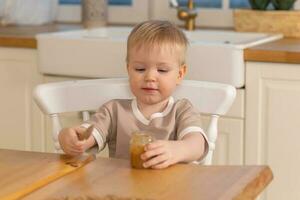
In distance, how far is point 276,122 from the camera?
236 centimetres

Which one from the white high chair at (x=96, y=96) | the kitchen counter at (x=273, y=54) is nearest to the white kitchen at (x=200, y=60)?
the kitchen counter at (x=273, y=54)

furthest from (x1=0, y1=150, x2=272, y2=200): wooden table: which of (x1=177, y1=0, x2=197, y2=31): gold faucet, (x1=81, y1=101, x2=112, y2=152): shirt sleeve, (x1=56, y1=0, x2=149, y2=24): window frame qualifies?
(x1=56, y1=0, x2=149, y2=24): window frame

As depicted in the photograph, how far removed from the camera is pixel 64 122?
2.72m

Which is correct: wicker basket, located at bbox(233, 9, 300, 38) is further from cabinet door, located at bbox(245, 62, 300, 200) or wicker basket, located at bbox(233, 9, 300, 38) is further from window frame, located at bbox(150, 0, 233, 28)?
cabinet door, located at bbox(245, 62, 300, 200)

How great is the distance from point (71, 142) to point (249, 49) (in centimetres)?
98

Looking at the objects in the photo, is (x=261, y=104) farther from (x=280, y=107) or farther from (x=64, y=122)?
(x=64, y=122)

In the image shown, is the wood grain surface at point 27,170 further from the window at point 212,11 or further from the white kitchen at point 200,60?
the window at point 212,11

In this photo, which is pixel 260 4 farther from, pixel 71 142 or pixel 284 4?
pixel 71 142

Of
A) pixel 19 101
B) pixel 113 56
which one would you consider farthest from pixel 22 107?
pixel 113 56

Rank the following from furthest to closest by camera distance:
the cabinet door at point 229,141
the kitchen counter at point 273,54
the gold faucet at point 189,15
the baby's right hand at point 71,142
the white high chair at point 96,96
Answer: the gold faucet at point 189,15 < the cabinet door at point 229,141 < the kitchen counter at point 273,54 < the white high chair at point 96,96 < the baby's right hand at point 71,142

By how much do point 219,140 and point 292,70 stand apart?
363 millimetres

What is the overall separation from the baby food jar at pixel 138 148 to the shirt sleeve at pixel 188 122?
0.71ft

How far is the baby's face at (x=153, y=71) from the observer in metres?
1.66

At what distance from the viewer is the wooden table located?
4.02 ft
